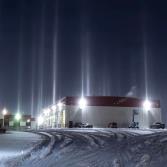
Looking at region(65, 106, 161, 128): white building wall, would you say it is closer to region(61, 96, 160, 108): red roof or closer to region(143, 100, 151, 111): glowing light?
region(61, 96, 160, 108): red roof

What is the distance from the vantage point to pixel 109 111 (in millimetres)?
74125

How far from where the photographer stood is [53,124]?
88.4m

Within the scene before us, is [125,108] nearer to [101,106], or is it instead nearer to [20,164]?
[101,106]

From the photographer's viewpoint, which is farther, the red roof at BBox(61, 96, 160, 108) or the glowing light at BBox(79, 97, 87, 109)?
the red roof at BBox(61, 96, 160, 108)

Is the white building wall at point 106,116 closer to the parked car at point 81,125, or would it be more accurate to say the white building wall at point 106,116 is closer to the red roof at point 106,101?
the red roof at point 106,101

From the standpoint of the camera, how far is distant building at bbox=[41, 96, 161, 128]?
73125 mm

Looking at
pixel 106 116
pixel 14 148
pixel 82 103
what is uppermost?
pixel 82 103

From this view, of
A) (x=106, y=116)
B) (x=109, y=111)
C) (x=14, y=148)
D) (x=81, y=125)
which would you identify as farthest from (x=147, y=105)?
(x=14, y=148)

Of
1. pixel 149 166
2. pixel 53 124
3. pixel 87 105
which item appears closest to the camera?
pixel 149 166

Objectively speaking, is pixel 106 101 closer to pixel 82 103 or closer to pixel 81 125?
pixel 82 103

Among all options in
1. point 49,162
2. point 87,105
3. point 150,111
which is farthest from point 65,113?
point 49,162

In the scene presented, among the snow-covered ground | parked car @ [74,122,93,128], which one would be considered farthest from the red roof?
the snow-covered ground

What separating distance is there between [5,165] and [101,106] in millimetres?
62977

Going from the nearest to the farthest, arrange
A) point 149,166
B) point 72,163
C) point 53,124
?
point 149,166 < point 72,163 < point 53,124
